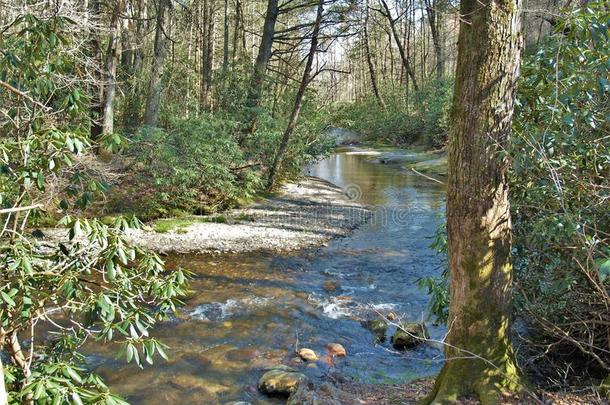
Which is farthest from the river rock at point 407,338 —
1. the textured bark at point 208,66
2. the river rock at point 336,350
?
the textured bark at point 208,66

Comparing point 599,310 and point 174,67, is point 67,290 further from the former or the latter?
point 174,67

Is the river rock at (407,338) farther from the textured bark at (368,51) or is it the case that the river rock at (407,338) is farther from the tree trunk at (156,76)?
the tree trunk at (156,76)

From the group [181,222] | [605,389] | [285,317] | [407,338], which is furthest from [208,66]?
[605,389]

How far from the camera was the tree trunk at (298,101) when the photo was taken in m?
14.0

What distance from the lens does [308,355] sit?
18.5 feet

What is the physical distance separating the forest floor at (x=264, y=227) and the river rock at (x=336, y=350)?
4.47 m

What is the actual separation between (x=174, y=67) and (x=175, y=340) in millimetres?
14215

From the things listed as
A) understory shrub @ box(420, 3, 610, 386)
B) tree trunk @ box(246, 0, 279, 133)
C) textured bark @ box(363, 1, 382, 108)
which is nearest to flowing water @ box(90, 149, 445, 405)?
understory shrub @ box(420, 3, 610, 386)

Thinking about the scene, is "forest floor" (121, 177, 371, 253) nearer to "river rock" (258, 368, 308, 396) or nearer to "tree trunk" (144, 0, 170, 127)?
"tree trunk" (144, 0, 170, 127)

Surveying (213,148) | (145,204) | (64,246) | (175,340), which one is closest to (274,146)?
(213,148)

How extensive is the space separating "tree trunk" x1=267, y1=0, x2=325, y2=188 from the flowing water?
433 cm

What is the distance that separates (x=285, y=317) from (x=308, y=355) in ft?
4.07

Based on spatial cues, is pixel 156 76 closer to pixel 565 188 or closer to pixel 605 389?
pixel 565 188

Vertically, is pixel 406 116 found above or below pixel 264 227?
above
